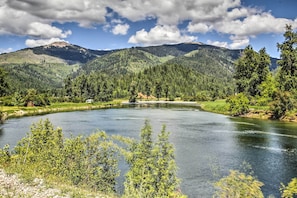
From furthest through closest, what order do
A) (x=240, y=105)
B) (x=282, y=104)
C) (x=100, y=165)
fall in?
(x=240, y=105), (x=282, y=104), (x=100, y=165)

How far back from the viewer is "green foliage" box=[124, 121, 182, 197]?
25297mm

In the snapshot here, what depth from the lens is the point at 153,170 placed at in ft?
87.8

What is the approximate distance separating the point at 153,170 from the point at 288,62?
106670 mm

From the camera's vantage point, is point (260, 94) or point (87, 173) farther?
point (260, 94)

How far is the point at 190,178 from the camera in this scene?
128 feet

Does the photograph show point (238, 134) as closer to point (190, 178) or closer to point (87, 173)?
point (190, 178)

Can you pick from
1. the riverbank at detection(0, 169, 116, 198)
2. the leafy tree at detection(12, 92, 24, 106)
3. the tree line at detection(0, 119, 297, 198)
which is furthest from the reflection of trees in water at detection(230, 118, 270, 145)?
the leafy tree at detection(12, 92, 24, 106)

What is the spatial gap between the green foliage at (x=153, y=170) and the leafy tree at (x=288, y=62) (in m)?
100

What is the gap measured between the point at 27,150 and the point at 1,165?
2775mm

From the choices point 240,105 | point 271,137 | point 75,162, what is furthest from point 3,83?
point 75,162

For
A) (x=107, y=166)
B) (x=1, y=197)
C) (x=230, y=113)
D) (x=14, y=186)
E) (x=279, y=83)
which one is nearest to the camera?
(x=1, y=197)

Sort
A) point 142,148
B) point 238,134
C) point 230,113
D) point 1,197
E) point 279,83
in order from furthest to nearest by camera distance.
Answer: point 230,113 < point 279,83 < point 238,134 < point 142,148 < point 1,197

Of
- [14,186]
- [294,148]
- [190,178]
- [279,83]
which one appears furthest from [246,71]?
[14,186]

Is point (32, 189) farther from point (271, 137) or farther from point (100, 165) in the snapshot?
point (271, 137)
